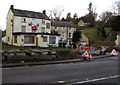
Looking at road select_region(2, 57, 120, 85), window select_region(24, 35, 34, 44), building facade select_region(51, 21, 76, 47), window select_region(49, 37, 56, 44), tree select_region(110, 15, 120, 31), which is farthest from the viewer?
building facade select_region(51, 21, 76, 47)

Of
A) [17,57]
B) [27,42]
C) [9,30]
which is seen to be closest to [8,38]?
[9,30]

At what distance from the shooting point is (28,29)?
45.8 meters

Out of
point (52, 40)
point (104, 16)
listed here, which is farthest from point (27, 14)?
point (104, 16)

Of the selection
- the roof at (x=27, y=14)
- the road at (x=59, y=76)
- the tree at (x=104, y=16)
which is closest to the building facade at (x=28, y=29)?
the roof at (x=27, y=14)

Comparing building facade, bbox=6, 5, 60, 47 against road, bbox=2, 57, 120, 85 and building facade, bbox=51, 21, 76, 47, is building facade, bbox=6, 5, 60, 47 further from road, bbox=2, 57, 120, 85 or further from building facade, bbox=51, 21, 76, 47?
road, bbox=2, 57, 120, 85

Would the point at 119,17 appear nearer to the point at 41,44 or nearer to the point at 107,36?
the point at 107,36

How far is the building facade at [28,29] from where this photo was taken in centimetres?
4038

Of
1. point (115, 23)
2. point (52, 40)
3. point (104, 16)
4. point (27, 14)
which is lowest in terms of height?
point (52, 40)

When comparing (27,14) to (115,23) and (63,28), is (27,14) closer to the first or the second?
(63,28)

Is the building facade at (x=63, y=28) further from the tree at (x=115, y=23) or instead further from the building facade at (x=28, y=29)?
the building facade at (x=28, y=29)

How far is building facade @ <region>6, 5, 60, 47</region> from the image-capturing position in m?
40.4

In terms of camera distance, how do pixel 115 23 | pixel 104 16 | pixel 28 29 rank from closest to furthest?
pixel 28 29 < pixel 115 23 < pixel 104 16

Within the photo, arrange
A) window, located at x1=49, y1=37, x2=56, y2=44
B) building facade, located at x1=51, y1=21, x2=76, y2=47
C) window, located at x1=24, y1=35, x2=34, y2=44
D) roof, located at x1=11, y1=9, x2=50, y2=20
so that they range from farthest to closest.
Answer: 1. building facade, located at x1=51, y1=21, x2=76, y2=47
2. roof, located at x1=11, y1=9, x2=50, y2=20
3. window, located at x1=49, y1=37, x2=56, y2=44
4. window, located at x1=24, y1=35, x2=34, y2=44

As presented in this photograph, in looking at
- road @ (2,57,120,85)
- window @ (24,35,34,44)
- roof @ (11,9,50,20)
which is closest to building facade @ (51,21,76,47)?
roof @ (11,9,50,20)
